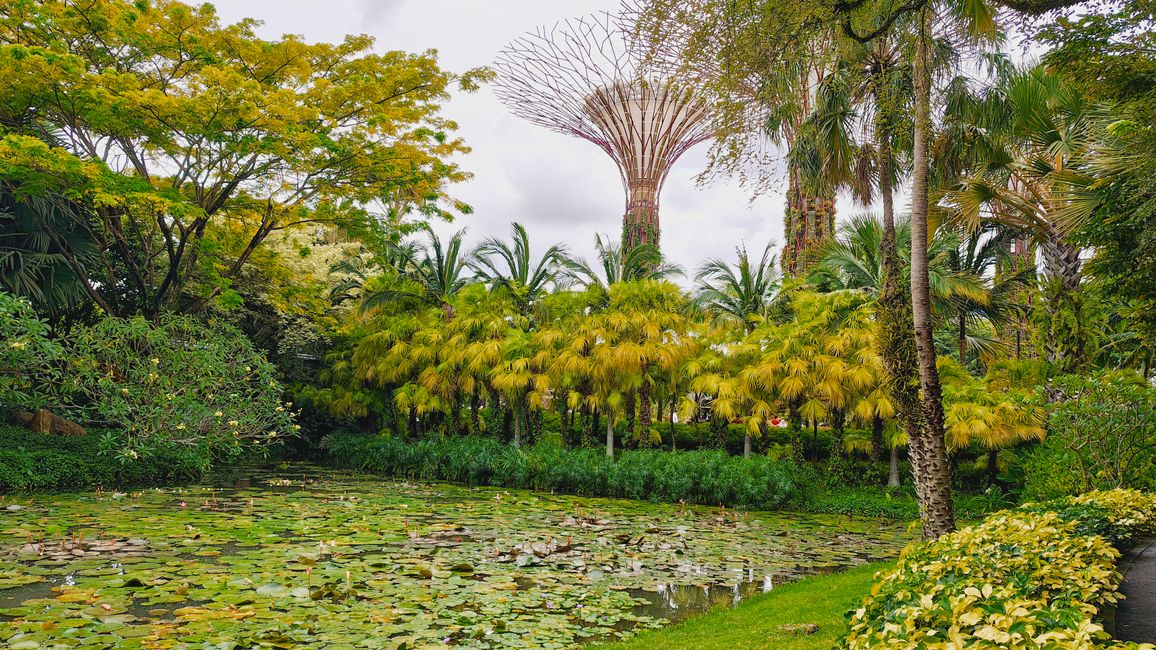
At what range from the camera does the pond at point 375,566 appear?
5.46 metres

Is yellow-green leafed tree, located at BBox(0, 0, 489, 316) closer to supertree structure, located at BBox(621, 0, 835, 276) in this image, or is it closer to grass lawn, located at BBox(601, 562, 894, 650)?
supertree structure, located at BBox(621, 0, 835, 276)

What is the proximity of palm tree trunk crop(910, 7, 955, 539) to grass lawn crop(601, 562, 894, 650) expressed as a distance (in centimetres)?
136

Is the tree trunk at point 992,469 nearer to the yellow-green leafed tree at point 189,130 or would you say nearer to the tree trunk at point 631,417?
the tree trunk at point 631,417

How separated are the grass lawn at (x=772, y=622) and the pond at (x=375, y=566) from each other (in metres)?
0.44

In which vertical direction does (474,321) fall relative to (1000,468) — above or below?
above

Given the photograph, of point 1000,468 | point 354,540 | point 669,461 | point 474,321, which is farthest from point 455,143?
point 1000,468

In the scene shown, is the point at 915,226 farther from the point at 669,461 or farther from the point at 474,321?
the point at 474,321

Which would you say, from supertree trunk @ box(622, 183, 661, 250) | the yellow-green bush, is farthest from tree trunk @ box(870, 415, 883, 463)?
supertree trunk @ box(622, 183, 661, 250)

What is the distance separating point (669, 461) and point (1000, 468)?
7321 millimetres

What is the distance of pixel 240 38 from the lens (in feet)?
48.4

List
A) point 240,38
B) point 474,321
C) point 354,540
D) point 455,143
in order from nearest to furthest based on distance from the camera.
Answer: point 354,540 → point 240,38 → point 455,143 → point 474,321

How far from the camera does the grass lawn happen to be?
496 centimetres

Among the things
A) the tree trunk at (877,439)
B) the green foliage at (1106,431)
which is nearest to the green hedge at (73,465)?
the tree trunk at (877,439)

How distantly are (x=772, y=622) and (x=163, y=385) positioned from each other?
12.4 m
